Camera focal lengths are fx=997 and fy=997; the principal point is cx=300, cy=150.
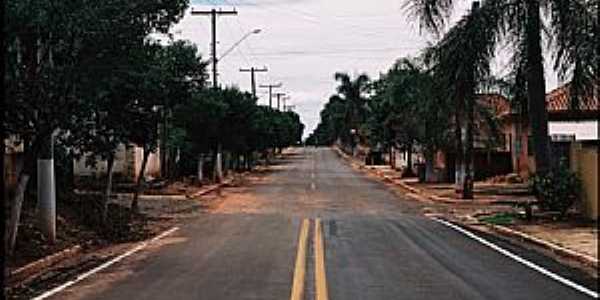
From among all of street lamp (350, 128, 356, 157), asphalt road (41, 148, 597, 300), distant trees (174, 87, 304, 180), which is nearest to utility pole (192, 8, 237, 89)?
distant trees (174, 87, 304, 180)

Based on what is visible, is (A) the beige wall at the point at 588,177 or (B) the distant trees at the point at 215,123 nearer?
(A) the beige wall at the point at 588,177

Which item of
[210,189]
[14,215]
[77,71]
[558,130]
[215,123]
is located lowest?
[210,189]

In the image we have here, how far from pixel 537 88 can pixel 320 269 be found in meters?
13.4

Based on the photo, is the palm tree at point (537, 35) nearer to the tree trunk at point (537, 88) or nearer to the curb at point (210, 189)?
the tree trunk at point (537, 88)

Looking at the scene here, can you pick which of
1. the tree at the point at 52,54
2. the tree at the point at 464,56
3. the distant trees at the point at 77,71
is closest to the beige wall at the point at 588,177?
the tree at the point at 464,56

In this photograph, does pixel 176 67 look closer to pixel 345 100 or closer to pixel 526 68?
pixel 526 68

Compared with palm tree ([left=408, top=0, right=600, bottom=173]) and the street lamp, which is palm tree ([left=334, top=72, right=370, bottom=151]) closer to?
the street lamp

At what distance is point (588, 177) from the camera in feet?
83.4

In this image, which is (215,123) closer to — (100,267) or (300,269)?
(100,267)

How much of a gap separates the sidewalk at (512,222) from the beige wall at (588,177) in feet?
1.38

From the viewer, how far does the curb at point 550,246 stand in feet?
55.8

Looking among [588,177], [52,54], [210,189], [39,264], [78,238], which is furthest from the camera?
[210,189]

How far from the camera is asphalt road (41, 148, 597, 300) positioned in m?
13.1

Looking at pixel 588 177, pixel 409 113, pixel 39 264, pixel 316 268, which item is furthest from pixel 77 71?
pixel 409 113
